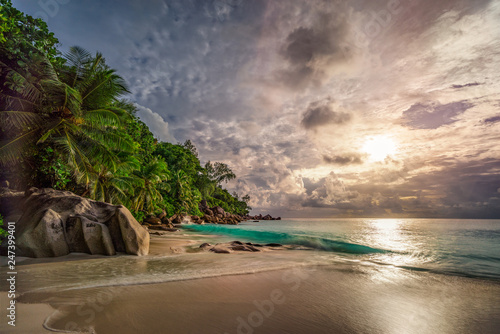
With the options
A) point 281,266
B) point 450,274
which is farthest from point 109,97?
point 450,274

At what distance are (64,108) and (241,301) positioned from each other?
35.4 ft

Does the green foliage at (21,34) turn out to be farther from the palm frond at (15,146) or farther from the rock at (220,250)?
the rock at (220,250)

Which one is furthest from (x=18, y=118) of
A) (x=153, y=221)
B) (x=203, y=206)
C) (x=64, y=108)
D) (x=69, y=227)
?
(x=203, y=206)

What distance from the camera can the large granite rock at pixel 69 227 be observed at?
7098 millimetres

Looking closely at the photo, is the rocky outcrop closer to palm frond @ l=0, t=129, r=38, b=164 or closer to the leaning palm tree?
the leaning palm tree

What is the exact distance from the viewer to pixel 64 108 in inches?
379

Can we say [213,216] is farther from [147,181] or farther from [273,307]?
[273,307]

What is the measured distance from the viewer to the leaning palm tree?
798 cm

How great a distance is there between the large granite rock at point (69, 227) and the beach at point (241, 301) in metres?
1.11

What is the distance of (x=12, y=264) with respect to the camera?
234 inches

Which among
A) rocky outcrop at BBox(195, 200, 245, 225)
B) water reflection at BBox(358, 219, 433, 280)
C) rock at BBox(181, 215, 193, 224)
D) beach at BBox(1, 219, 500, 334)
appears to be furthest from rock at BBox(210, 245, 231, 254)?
rocky outcrop at BBox(195, 200, 245, 225)

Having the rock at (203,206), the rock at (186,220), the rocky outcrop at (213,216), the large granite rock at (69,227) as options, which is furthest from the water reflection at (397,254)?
the rock at (203,206)

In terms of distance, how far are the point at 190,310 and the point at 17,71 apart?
33.0ft

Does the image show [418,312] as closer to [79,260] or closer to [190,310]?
[190,310]
